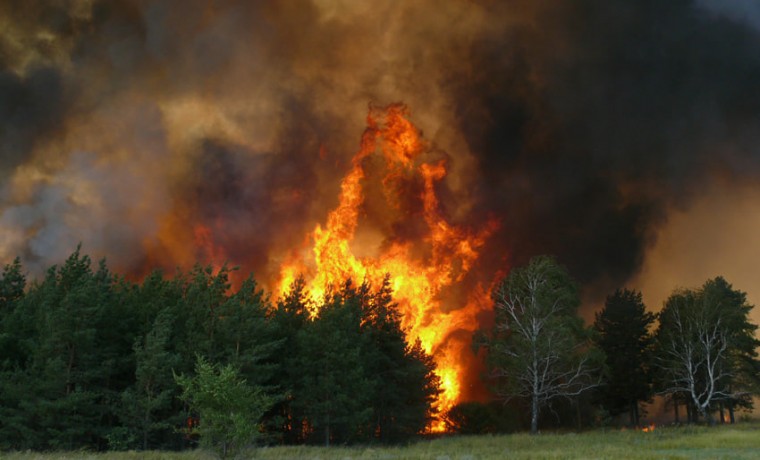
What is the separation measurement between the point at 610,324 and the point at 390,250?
34004mm

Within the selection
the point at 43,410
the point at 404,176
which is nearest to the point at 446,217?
the point at 404,176

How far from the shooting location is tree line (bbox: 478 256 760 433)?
58.9m

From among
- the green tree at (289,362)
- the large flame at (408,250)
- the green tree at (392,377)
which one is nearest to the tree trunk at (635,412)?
the large flame at (408,250)

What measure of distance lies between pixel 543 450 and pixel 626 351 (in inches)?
1756

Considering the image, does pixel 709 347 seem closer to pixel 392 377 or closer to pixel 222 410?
pixel 392 377

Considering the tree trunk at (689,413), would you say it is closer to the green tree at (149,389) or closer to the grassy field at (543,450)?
the grassy field at (543,450)

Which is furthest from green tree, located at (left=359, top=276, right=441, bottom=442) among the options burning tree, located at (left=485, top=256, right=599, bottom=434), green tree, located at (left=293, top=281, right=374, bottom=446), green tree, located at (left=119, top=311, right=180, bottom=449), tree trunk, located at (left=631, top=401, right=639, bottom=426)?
tree trunk, located at (left=631, top=401, right=639, bottom=426)

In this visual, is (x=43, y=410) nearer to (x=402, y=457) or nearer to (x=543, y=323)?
(x=402, y=457)

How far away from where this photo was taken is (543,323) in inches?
2330

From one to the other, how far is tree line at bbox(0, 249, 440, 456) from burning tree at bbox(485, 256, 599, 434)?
8.97 meters

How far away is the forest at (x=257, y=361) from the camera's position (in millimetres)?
40688

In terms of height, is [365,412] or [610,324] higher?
[610,324]

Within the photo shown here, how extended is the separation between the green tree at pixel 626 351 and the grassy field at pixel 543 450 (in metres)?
22.8

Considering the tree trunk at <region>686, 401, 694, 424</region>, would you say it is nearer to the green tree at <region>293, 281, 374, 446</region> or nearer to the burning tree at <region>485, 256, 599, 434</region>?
the burning tree at <region>485, 256, 599, 434</region>
